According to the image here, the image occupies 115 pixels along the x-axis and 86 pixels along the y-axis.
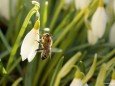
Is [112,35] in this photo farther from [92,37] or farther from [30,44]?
[30,44]

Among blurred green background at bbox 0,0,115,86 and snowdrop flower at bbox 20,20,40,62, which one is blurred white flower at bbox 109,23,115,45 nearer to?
blurred green background at bbox 0,0,115,86

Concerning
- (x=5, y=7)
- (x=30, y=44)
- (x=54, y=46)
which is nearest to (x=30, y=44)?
(x=30, y=44)

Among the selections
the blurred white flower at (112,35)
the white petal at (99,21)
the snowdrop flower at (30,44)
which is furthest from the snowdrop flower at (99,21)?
the snowdrop flower at (30,44)

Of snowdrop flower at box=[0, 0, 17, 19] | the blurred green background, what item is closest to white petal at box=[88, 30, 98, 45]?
the blurred green background

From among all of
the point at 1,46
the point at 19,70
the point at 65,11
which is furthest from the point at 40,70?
the point at 65,11

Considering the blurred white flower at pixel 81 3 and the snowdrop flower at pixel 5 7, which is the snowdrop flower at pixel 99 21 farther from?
the snowdrop flower at pixel 5 7

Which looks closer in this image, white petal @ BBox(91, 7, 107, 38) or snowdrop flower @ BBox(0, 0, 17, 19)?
white petal @ BBox(91, 7, 107, 38)

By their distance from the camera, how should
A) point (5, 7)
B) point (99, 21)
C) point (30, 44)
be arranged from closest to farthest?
1. point (30, 44)
2. point (99, 21)
3. point (5, 7)
